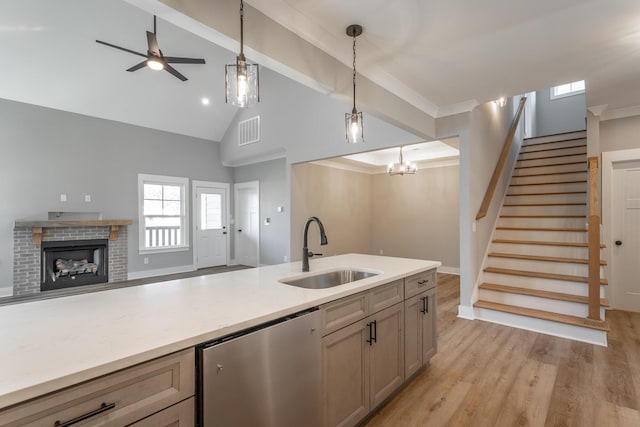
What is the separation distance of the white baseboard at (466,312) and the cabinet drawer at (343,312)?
2.58 meters

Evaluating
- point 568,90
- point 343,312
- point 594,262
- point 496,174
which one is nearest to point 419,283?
point 343,312

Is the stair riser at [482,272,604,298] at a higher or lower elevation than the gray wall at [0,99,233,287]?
lower

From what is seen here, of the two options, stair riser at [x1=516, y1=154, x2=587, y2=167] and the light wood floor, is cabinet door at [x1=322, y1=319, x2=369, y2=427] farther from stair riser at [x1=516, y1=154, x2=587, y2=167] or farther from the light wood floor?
stair riser at [x1=516, y1=154, x2=587, y2=167]

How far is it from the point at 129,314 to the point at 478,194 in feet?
13.7

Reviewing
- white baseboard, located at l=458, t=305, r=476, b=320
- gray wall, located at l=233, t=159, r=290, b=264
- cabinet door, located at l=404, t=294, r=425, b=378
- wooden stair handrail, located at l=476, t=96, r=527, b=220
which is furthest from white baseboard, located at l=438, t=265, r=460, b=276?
cabinet door, located at l=404, t=294, r=425, b=378

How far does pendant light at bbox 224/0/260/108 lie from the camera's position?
1643 millimetres

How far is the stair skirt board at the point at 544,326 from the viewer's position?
3.03 m

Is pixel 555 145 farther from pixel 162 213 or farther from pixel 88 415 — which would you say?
pixel 162 213

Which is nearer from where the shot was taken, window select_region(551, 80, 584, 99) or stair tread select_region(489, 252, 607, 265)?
stair tread select_region(489, 252, 607, 265)

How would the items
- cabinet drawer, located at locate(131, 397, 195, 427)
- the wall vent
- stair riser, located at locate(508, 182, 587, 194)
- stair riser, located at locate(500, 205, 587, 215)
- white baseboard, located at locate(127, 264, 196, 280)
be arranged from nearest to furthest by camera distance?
1. cabinet drawer, located at locate(131, 397, 195, 427)
2. stair riser, located at locate(500, 205, 587, 215)
3. stair riser, located at locate(508, 182, 587, 194)
4. white baseboard, located at locate(127, 264, 196, 280)
5. the wall vent

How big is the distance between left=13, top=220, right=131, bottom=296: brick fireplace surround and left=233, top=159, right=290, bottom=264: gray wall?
9.13 feet

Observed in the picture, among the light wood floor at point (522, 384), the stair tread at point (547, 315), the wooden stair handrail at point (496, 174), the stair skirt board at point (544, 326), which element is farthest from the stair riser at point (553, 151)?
the stair skirt board at point (544, 326)

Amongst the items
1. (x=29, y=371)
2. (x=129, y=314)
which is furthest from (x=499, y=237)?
(x=29, y=371)

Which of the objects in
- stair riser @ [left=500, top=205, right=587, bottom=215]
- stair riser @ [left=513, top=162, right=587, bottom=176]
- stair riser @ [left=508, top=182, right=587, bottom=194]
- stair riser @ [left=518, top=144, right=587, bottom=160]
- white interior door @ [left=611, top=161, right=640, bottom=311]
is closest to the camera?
white interior door @ [left=611, top=161, right=640, bottom=311]
